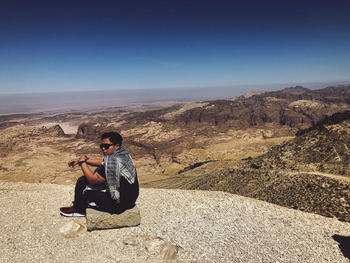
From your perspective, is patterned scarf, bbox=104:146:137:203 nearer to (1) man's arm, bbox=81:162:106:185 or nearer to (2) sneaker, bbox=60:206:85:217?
(1) man's arm, bbox=81:162:106:185

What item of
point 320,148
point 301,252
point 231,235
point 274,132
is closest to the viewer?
point 301,252

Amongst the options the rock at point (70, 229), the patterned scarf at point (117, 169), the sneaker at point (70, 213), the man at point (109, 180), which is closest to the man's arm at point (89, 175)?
the man at point (109, 180)

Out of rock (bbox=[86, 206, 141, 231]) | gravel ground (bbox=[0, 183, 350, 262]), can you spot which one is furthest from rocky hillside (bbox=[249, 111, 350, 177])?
rock (bbox=[86, 206, 141, 231])

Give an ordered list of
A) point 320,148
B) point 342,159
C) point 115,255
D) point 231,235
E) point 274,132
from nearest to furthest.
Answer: point 115,255 < point 231,235 < point 342,159 < point 320,148 < point 274,132

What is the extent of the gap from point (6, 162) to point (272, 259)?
5604 cm

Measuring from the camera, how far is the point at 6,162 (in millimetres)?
46625

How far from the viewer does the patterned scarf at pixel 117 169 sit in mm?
5348

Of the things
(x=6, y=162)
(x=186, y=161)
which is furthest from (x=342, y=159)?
(x=6, y=162)

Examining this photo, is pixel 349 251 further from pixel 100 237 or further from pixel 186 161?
pixel 186 161

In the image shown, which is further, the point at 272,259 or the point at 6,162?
the point at 6,162

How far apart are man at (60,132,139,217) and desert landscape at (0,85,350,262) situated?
967 mm

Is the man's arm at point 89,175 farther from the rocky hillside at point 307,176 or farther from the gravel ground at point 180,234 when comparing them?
the rocky hillside at point 307,176

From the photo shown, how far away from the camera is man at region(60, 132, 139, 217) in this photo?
A: 5.37 metres

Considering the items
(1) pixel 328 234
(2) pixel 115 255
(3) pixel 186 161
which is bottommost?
(3) pixel 186 161
